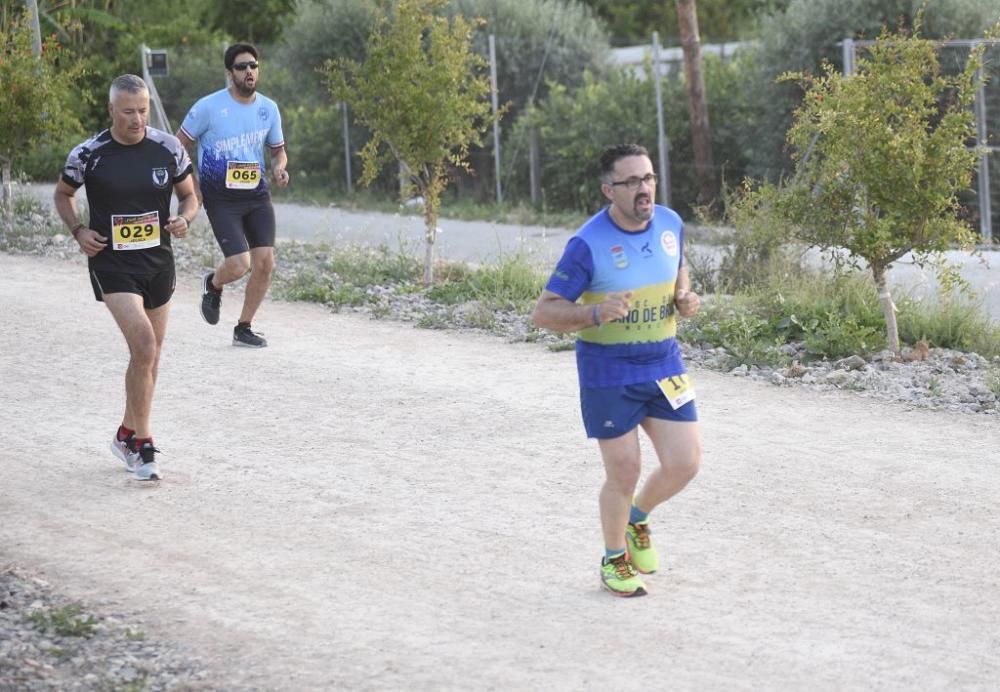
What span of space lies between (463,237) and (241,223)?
317 inches

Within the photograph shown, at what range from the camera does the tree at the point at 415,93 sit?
13711 mm

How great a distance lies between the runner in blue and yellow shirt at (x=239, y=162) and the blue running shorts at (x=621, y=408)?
5.18 meters

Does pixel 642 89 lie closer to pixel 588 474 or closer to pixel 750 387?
pixel 750 387

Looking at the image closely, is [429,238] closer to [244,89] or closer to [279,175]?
[279,175]

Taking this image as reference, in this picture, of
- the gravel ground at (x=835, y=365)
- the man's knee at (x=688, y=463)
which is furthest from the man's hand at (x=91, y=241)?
the gravel ground at (x=835, y=365)

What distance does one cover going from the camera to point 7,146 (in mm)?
16578

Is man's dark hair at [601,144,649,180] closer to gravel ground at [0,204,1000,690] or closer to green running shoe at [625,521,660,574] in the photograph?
green running shoe at [625,521,660,574]

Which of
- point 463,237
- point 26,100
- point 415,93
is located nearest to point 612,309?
point 415,93

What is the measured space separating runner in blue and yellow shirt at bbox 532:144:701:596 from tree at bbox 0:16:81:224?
458 inches

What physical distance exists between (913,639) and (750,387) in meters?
4.50

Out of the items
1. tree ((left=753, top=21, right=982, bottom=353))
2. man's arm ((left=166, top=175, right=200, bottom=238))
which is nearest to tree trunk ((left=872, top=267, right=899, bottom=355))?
tree ((left=753, top=21, right=982, bottom=353))

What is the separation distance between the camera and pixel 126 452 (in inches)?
320

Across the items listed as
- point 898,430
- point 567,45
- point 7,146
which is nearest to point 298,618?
point 898,430

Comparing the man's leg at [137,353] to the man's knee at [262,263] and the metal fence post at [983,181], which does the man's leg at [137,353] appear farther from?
the metal fence post at [983,181]
